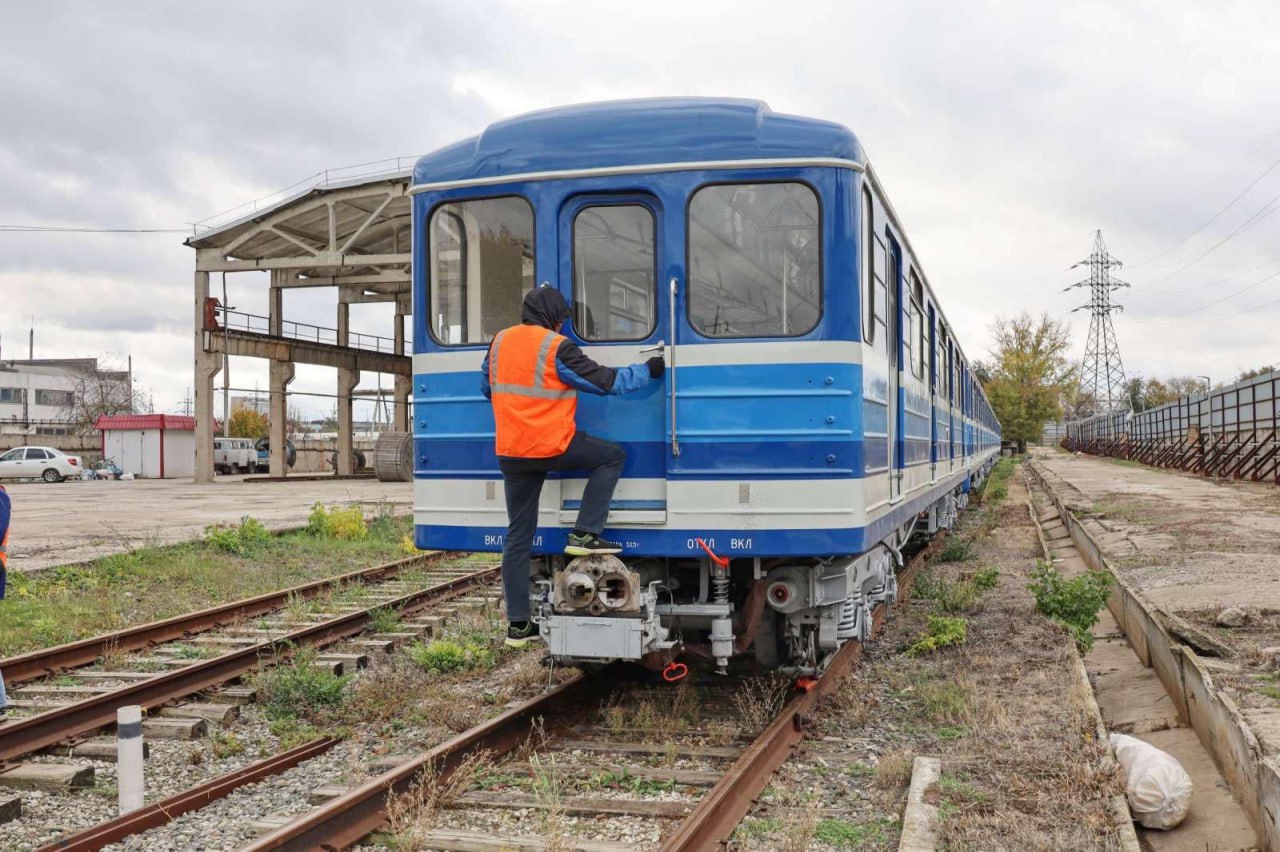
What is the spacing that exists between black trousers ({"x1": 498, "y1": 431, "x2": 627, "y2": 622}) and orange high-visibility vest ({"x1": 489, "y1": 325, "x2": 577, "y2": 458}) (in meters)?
0.08

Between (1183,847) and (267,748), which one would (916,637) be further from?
(267,748)

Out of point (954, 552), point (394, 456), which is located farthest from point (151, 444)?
point (954, 552)

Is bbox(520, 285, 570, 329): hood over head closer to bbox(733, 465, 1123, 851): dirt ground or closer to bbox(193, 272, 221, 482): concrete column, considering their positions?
bbox(733, 465, 1123, 851): dirt ground

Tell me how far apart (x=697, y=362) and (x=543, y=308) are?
2.75 ft

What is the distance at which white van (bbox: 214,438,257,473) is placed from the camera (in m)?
44.6

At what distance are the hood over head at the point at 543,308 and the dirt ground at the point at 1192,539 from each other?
610 centimetres

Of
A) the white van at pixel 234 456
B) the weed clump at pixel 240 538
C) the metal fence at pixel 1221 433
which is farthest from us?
the white van at pixel 234 456

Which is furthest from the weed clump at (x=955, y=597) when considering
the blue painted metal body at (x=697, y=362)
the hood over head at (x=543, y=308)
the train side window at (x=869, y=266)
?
the hood over head at (x=543, y=308)

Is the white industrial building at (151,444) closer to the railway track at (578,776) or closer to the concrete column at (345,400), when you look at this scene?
the concrete column at (345,400)

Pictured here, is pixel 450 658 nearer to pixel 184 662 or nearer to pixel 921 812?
pixel 184 662

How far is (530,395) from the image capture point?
553cm

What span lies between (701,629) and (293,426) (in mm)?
94111

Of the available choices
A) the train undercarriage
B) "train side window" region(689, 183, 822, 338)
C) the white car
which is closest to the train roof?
"train side window" region(689, 183, 822, 338)

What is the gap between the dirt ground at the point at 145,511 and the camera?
14.2 m
